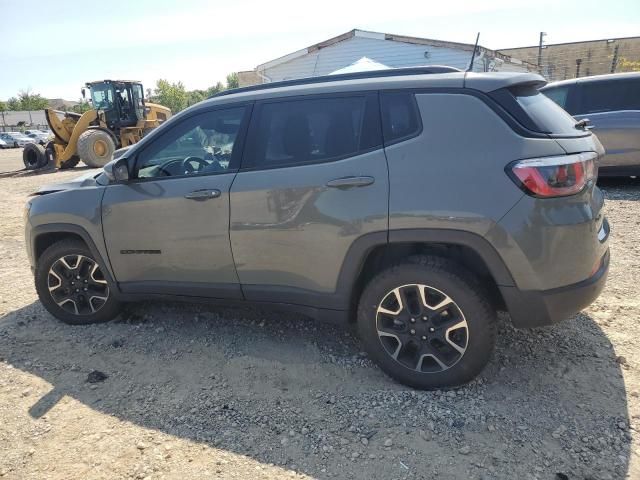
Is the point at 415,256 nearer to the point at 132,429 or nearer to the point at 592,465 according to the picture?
the point at 592,465

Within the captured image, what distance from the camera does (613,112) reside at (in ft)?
24.1

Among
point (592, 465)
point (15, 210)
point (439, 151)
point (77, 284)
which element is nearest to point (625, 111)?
point (439, 151)

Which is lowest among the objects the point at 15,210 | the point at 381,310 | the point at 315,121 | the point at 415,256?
the point at 15,210

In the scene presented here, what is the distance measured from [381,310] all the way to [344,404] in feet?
1.98

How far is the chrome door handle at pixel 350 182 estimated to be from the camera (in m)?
2.78

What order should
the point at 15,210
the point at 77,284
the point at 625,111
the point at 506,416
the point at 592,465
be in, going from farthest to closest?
the point at 15,210 < the point at 625,111 < the point at 77,284 < the point at 506,416 < the point at 592,465

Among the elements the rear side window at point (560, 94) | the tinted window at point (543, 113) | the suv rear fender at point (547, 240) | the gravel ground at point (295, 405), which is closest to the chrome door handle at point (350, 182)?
the suv rear fender at point (547, 240)

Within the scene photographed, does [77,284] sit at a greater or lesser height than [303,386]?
greater

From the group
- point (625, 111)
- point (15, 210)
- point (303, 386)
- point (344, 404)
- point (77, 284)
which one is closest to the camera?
point (344, 404)

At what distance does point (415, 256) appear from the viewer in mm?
2840

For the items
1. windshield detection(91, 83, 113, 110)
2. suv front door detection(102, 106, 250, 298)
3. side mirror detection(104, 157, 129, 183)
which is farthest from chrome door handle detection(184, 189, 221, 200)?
windshield detection(91, 83, 113, 110)

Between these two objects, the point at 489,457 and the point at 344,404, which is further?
the point at 344,404

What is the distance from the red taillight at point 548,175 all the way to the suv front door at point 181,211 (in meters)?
1.79

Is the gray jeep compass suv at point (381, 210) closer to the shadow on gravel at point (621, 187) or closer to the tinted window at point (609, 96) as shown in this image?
the shadow on gravel at point (621, 187)
